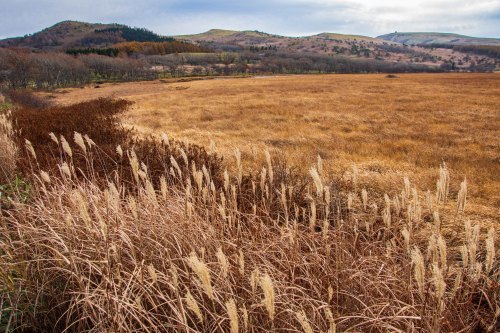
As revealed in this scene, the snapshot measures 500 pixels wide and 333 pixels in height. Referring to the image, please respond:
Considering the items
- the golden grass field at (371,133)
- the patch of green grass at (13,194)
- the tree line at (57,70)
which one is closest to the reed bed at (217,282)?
the patch of green grass at (13,194)

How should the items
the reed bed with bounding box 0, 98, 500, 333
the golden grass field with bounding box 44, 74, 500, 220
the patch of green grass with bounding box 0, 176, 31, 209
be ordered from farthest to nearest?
1. the golden grass field with bounding box 44, 74, 500, 220
2. the patch of green grass with bounding box 0, 176, 31, 209
3. the reed bed with bounding box 0, 98, 500, 333

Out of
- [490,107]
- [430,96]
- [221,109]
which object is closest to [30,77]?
[221,109]

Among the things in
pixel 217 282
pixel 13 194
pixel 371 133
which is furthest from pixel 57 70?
pixel 217 282

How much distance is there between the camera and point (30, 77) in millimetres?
73750

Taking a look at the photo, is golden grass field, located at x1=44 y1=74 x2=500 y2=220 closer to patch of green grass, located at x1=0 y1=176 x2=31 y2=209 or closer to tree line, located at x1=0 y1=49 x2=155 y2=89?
patch of green grass, located at x1=0 y1=176 x2=31 y2=209

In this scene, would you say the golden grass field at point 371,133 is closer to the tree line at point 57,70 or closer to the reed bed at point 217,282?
the reed bed at point 217,282

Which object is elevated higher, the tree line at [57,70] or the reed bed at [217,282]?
the tree line at [57,70]

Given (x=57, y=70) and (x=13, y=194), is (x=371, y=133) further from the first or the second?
(x=57, y=70)

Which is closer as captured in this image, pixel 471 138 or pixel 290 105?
pixel 471 138

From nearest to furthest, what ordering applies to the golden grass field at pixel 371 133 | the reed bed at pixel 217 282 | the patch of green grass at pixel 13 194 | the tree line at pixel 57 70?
the reed bed at pixel 217 282 → the patch of green grass at pixel 13 194 → the golden grass field at pixel 371 133 → the tree line at pixel 57 70

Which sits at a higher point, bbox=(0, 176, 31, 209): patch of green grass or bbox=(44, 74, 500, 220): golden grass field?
bbox=(0, 176, 31, 209): patch of green grass

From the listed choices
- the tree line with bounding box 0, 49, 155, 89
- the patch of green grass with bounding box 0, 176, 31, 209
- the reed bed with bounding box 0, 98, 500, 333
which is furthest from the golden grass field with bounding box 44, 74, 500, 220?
the tree line with bounding box 0, 49, 155, 89

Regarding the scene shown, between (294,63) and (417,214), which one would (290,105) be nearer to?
(417,214)

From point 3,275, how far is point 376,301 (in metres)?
3.30
